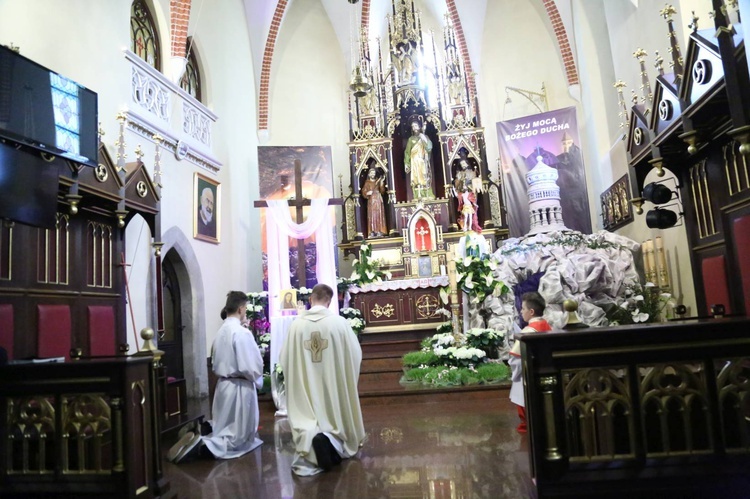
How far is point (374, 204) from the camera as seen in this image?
14102mm

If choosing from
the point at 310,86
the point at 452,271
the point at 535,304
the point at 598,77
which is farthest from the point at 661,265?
the point at 310,86

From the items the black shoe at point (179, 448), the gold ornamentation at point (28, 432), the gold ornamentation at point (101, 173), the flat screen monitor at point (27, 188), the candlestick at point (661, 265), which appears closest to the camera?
the gold ornamentation at point (28, 432)

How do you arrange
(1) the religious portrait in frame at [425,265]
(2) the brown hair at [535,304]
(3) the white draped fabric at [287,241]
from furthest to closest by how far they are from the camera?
(1) the religious portrait in frame at [425,265] → (3) the white draped fabric at [287,241] → (2) the brown hair at [535,304]

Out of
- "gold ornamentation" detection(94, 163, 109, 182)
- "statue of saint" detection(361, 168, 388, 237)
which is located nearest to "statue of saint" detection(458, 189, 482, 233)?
"statue of saint" detection(361, 168, 388, 237)

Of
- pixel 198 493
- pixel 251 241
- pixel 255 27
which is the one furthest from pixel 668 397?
pixel 255 27

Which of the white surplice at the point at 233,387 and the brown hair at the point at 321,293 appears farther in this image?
the white surplice at the point at 233,387

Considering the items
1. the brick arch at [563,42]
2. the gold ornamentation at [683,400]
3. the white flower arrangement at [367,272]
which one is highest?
the brick arch at [563,42]

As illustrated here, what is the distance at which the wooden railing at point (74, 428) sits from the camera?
12.3 ft

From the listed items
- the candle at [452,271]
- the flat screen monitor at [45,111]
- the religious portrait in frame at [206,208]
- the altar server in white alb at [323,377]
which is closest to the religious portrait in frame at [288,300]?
the religious portrait in frame at [206,208]

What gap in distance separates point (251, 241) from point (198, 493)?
30.5ft

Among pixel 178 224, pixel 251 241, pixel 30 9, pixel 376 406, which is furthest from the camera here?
pixel 251 241

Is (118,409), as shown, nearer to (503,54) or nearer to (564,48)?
(564,48)

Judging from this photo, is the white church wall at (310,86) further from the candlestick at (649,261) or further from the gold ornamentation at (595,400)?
the gold ornamentation at (595,400)

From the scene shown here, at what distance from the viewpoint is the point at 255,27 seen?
13.9 m
